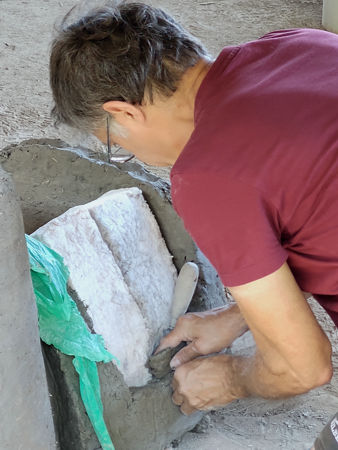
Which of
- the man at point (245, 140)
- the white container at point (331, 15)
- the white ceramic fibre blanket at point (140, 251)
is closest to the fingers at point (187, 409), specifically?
the white ceramic fibre blanket at point (140, 251)

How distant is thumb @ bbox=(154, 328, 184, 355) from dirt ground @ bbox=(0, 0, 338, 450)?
351mm

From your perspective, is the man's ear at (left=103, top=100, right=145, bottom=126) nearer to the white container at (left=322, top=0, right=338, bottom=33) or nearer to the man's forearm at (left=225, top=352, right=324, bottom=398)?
the man's forearm at (left=225, top=352, right=324, bottom=398)

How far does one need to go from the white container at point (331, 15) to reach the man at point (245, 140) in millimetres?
4084

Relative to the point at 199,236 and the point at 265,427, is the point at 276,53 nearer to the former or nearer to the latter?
the point at 199,236

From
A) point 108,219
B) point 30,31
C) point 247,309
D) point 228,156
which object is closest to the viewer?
point 228,156

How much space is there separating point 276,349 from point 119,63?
0.77 m

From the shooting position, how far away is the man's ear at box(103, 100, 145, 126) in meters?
1.69

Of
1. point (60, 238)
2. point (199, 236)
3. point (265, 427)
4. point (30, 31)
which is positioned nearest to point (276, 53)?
point (199, 236)

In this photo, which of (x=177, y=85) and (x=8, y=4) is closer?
(x=177, y=85)

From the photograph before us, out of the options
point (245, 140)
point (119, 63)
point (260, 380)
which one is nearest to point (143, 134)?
point (119, 63)

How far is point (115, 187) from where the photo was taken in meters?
2.66

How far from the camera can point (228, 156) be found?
1478 mm

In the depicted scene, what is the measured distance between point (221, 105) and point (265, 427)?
1338mm

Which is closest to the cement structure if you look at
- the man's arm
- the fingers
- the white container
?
the fingers
